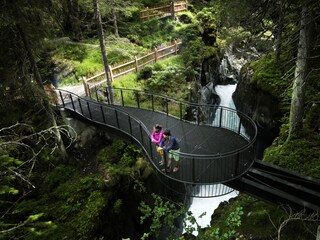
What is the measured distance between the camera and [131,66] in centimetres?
1664

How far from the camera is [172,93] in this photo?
1572cm

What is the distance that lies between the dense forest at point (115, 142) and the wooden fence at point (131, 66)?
2.06 ft

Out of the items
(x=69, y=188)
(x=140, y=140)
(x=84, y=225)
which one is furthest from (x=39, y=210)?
(x=140, y=140)

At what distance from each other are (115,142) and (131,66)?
6.86 meters

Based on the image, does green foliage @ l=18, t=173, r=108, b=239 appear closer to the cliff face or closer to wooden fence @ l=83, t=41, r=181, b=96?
wooden fence @ l=83, t=41, r=181, b=96

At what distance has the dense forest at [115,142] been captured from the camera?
655 centimetres

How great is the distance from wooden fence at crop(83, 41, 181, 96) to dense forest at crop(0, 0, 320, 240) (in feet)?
2.06

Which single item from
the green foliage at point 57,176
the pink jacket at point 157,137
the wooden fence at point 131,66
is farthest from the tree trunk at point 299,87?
the wooden fence at point 131,66

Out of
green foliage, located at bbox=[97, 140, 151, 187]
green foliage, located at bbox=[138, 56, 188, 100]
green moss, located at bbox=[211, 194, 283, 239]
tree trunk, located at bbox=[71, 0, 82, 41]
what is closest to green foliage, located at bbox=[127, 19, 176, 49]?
green foliage, located at bbox=[138, 56, 188, 100]

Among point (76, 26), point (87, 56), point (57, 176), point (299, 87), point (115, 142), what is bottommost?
point (57, 176)

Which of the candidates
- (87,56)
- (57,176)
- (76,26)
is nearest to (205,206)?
(57,176)

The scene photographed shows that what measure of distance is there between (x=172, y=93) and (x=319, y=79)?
8325 mm

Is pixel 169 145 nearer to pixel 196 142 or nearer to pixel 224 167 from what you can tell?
pixel 196 142

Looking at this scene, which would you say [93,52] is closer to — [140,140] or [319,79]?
[140,140]
